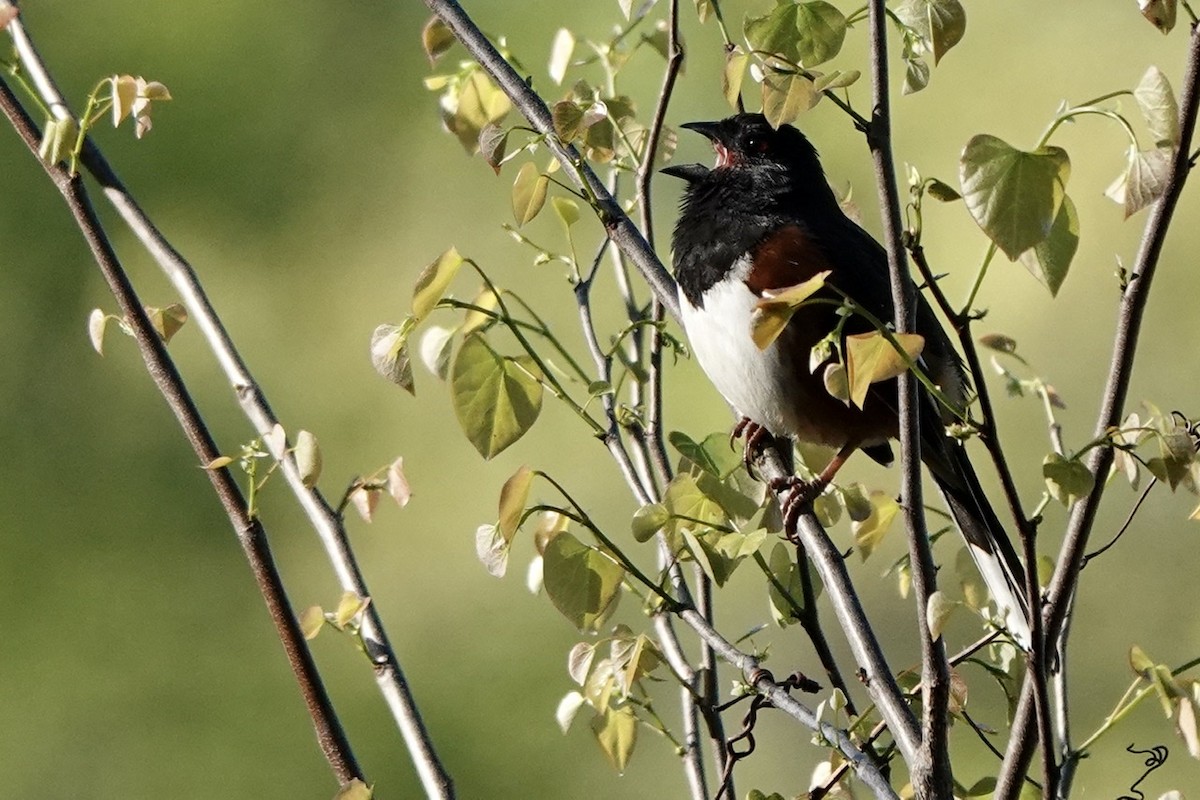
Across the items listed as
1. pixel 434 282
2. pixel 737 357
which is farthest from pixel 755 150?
pixel 434 282

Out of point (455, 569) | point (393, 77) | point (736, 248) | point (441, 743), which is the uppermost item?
point (393, 77)

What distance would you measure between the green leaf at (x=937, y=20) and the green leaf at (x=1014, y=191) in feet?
0.46

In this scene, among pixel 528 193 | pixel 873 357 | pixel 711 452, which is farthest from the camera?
pixel 711 452

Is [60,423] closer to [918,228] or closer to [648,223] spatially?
[648,223]

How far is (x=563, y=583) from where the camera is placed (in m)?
1.14

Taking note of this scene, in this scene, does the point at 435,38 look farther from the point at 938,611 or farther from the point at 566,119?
the point at 938,611

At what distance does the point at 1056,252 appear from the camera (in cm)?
93

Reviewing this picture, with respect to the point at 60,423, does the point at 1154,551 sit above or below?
below

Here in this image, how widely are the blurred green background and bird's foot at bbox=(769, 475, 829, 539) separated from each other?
202cm

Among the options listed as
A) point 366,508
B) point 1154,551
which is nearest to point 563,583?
point 366,508

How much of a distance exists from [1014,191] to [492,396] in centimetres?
46

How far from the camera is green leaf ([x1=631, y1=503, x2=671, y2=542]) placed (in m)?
1.15

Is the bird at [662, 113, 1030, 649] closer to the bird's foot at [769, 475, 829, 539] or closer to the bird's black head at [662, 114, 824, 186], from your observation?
the bird's black head at [662, 114, 824, 186]

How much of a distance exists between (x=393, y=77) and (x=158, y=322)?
7.22 metres
